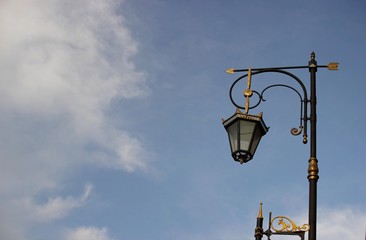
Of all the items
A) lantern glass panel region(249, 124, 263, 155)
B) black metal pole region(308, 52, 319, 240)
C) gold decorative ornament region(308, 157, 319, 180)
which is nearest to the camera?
black metal pole region(308, 52, 319, 240)

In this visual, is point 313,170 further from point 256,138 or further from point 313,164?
point 256,138

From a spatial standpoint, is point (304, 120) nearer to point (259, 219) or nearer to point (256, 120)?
point (256, 120)

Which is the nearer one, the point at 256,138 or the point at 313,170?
the point at 313,170

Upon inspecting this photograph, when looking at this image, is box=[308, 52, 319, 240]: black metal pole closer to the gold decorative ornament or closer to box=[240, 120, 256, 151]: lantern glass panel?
the gold decorative ornament

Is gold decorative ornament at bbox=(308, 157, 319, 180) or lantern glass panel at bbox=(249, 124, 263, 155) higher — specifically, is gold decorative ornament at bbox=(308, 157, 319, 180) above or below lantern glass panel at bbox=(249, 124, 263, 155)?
below

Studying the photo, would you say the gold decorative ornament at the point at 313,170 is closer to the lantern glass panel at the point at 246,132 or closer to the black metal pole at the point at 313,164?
the black metal pole at the point at 313,164

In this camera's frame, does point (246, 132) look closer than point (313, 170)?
No

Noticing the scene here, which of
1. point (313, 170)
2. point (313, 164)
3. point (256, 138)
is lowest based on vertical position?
point (313, 170)

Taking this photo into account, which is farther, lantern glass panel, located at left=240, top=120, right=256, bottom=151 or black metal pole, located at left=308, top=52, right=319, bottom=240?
lantern glass panel, located at left=240, top=120, right=256, bottom=151

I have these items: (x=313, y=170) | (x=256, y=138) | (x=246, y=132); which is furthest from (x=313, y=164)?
(x=246, y=132)

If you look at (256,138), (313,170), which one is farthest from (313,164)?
(256,138)

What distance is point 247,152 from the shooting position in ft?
37.9

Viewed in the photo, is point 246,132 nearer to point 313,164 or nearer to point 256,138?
point 256,138

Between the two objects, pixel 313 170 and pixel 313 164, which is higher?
pixel 313 164
